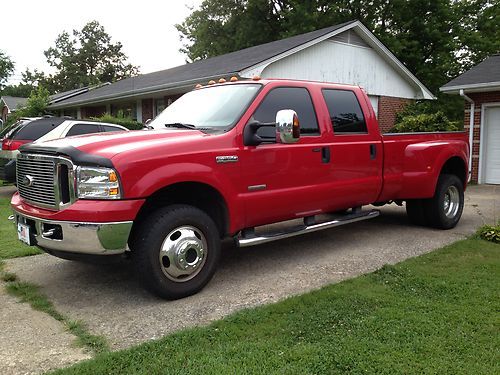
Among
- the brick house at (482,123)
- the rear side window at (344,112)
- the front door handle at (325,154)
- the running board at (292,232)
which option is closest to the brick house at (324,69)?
the brick house at (482,123)

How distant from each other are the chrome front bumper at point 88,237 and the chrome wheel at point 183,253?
36cm

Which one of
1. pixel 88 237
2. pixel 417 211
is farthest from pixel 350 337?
pixel 417 211

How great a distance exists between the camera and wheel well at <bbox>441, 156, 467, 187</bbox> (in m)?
7.16

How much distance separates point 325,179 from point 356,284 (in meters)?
1.33

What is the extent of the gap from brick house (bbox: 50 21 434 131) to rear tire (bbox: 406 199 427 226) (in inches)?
287

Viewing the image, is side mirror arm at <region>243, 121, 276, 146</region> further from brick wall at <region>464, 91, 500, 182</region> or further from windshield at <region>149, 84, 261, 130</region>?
brick wall at <region>464, 91, 500, 182</region>

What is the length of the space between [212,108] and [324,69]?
1189 centimetres

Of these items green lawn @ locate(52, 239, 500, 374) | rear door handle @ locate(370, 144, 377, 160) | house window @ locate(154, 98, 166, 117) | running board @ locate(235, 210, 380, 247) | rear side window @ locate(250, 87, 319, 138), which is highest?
house window @ locate(154, 98, 166, 117)

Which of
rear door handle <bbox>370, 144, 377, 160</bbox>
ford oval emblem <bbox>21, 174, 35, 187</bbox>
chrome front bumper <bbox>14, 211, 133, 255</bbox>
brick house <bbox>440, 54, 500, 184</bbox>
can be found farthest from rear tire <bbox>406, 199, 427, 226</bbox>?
brick house <bbox>440, 54, 500, 184</bbox>

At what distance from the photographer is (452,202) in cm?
727

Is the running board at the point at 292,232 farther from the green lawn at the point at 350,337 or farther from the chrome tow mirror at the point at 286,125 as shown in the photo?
the chrome tow mirror at the point at 286,125

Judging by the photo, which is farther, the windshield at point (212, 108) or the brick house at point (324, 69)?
the brick house at point (324, 69)

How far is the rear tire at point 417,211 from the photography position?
23.0ft

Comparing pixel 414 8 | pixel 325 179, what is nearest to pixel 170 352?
pixel 325 179
